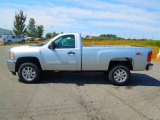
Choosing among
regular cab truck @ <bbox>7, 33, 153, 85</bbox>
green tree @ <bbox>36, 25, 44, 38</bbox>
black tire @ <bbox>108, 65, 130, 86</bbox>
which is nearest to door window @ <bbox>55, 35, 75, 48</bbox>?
regular cab truck @ <bbox>7, 33, 153, 85</bbox>

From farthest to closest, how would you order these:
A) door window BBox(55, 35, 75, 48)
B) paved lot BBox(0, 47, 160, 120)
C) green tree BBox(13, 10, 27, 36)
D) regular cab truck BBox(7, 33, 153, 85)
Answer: green tree BBox(13, 10, 27, 36) < door window BBox(55, 35, 75, 48) < regular cab truck BBox(7, 33, 153, 85) < paved lot BBox(0, 47, 160, 120)

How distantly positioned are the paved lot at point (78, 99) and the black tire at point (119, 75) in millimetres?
261

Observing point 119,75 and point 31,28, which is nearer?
point 119,75

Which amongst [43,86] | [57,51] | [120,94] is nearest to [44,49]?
[57,51]

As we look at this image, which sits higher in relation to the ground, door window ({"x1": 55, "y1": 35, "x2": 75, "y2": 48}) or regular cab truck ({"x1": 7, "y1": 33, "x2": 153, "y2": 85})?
door window ({"x1": 55, "y1": 35, "x2": 75, "y2": 48})

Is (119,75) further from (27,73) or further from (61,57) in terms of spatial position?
(27,73)

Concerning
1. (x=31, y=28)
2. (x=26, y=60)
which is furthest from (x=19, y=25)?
(x=26, y=60)

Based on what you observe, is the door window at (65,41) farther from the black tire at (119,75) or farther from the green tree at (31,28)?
the green tree at (31,28)

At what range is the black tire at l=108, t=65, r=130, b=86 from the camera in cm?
1012

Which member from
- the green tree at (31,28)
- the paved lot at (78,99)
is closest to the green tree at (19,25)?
the green tree at (31,28)

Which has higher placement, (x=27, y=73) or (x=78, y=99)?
(x=27, y=73)

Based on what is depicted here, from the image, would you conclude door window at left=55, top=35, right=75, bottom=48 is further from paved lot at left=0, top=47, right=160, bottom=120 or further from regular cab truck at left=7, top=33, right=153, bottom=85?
paved lot at left=0, top=47, right=160, bottom=120

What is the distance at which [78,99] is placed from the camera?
7852 mm

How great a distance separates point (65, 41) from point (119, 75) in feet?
7.30
